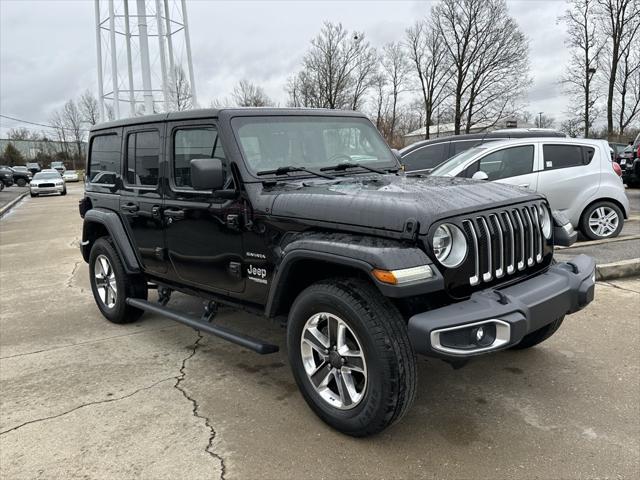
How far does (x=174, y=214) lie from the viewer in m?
4.07

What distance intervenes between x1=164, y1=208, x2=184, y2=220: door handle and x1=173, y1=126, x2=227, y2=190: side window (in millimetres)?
194

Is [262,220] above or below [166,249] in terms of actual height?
above

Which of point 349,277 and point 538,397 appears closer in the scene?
point 349,277

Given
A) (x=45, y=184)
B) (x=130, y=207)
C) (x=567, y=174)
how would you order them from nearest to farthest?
1. (x=130, y=207)
2. (x=567, y=174)
3. (x=45, y=184)

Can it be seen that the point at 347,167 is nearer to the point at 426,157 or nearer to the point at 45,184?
the point at 426,157

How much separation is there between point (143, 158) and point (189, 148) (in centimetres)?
74

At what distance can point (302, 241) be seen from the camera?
299 centimetres

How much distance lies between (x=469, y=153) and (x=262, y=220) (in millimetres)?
5473

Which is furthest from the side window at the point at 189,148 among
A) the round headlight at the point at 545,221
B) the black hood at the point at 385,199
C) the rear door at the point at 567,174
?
the rear door at the point at 567,174

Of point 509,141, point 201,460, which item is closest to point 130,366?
point 201,460

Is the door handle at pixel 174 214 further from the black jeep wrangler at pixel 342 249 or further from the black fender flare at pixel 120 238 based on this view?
the black fender flare at pixel 120 238

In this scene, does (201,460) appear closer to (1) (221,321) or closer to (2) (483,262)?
(2) (483,262)

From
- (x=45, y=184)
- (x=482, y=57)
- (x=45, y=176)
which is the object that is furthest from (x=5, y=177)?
(x=482, y=57)

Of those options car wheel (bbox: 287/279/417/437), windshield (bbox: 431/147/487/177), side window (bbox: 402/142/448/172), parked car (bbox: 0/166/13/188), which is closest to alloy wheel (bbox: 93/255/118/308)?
car wheel (bbox: 287/279/417/437)
